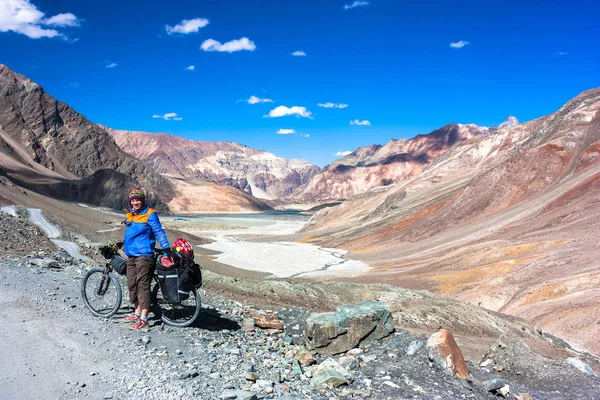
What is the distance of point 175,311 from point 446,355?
15.4 feet

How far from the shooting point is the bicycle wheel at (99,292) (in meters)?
7.91

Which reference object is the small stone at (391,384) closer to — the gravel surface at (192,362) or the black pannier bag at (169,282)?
the gravel surface at (192,362)

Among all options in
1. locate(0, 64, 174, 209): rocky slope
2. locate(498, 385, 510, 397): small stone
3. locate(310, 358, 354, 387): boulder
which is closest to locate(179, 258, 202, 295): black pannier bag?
locate(310, 358, 354, 387): boulder

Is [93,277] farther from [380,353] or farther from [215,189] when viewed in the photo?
[215,189]

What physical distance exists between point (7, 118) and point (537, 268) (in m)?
167

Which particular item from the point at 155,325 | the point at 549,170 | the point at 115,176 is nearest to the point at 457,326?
the point at 155,325

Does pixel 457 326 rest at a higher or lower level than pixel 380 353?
lower

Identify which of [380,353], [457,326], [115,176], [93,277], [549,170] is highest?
[115,176]

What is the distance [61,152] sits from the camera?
525 ft

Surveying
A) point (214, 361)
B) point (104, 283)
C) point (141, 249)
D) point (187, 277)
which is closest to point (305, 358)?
point (214, 361)

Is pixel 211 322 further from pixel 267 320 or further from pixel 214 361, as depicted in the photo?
pixel 214 361

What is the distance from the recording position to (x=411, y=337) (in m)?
8.59

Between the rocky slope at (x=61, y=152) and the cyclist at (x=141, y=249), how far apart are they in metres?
121

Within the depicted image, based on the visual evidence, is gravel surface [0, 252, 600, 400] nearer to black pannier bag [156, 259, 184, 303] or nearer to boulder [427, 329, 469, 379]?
boulder [427, 329, 469, 379]
